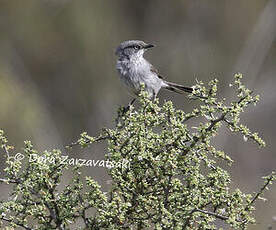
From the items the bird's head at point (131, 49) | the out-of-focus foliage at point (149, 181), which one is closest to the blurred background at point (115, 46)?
the bird's head at point (131, 49)

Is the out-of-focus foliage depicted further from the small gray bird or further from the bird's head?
the bird's head

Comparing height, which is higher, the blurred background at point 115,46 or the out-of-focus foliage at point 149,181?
the blurred background at point 115,46

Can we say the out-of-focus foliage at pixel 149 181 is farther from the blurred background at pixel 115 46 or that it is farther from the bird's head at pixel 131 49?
the blurred background at pixel 115 46

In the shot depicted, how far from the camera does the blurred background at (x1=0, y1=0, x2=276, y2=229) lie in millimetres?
12438

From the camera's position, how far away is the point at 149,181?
259cm

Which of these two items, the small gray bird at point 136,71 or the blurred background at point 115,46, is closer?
the small gray bird at point 136,71

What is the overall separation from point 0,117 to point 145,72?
6.47 m

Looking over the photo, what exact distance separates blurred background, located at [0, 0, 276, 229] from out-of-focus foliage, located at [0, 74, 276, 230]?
30.2 feet

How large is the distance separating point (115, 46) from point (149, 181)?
11325 mm

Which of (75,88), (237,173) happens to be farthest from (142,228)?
(75,88)

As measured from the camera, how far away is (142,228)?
8.48 feet

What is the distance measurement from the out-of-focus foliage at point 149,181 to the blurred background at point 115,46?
9.22 metres

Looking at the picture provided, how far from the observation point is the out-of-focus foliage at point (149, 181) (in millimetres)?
2467

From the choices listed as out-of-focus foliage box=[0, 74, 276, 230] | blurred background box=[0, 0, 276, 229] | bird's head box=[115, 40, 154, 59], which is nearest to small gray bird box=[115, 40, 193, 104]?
bird's head box=[115, 40, 154, 59]
